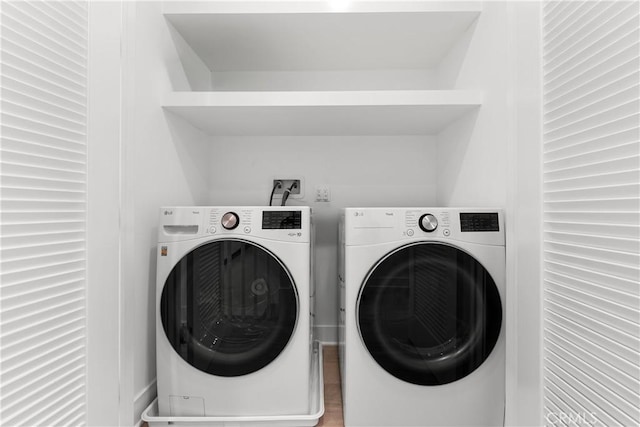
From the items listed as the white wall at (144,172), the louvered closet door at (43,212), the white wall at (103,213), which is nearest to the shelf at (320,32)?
the white wall at (144,172)

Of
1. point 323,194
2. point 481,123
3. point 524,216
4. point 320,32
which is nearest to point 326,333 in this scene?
point 323,194

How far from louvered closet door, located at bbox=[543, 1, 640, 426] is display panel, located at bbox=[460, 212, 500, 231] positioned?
0.66ft

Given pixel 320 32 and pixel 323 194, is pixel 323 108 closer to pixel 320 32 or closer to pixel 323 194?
pixel 320 32

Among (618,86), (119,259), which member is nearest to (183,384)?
(119,259)

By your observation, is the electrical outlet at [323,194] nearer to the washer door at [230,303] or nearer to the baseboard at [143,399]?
the washer door at [230,303]

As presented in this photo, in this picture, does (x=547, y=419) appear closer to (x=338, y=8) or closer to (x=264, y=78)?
(x=338, y=8)

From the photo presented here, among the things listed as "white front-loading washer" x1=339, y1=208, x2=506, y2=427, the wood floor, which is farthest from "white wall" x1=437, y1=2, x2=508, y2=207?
the wood floor

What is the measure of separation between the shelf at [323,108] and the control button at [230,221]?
46 cm

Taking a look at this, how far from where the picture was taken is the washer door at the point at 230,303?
1.05 m

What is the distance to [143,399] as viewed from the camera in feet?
3.54

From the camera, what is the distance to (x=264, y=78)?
5.68 feet

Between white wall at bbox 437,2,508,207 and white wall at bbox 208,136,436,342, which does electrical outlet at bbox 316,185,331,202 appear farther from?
white wall at bbox 437,2,508,207

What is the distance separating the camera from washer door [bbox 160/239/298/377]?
105 centimetres

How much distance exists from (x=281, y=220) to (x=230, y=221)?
175mm
